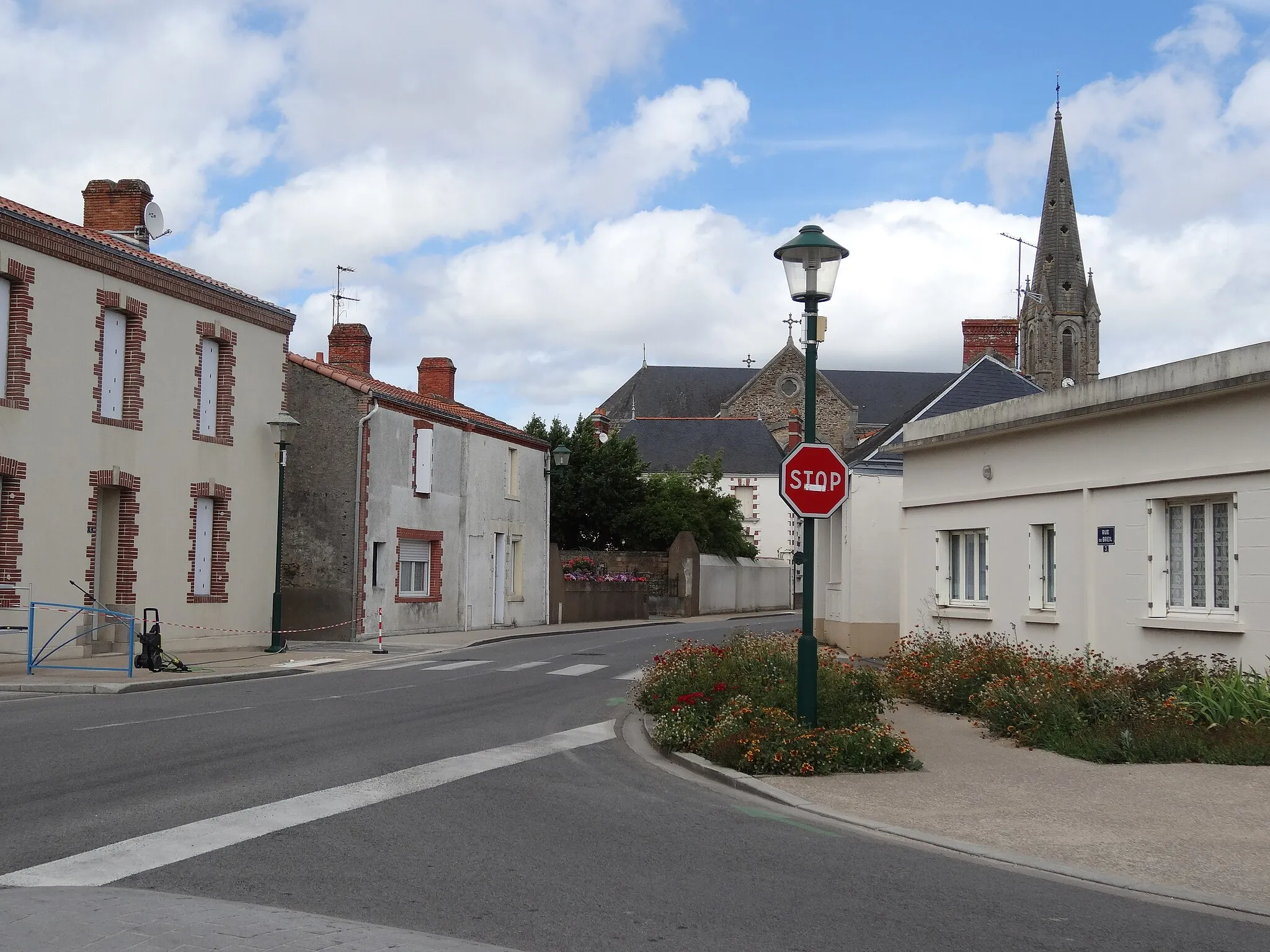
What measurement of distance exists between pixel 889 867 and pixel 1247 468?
25.1ft

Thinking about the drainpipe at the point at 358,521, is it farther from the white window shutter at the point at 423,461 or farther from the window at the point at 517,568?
the window at the point at 517,568

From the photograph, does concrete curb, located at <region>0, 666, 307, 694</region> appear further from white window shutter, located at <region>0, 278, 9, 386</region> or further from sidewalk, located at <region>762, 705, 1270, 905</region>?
sidewalk, located at <region>762, 705, 1270, 905</region>

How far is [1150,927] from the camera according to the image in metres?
6.16

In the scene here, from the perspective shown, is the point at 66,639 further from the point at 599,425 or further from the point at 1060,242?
the point at 1060,242

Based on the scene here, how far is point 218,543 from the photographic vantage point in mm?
25094

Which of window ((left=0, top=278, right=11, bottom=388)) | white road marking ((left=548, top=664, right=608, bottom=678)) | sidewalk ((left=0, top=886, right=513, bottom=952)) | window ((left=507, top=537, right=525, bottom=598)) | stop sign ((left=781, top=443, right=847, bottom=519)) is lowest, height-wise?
white road marking ((left=548, top=664, right=608, bottom=678))

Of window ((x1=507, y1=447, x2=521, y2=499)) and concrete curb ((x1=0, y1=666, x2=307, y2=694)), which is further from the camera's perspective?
window ((x1=507, y1=447, x2=521, y2=499))

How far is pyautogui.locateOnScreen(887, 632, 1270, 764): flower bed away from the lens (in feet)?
35.6

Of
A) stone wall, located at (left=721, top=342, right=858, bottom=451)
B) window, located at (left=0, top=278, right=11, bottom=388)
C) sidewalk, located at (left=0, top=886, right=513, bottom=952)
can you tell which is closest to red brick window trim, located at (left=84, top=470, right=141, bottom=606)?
window, located at (left=0, top=278, right=11, bottom=388)

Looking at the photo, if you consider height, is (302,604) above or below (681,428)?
below

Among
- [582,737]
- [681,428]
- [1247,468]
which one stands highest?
[681,428]

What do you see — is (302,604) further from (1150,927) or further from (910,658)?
(1150,927)

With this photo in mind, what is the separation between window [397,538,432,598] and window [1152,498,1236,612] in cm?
2005

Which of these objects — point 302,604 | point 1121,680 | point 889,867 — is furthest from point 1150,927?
point 302,604
